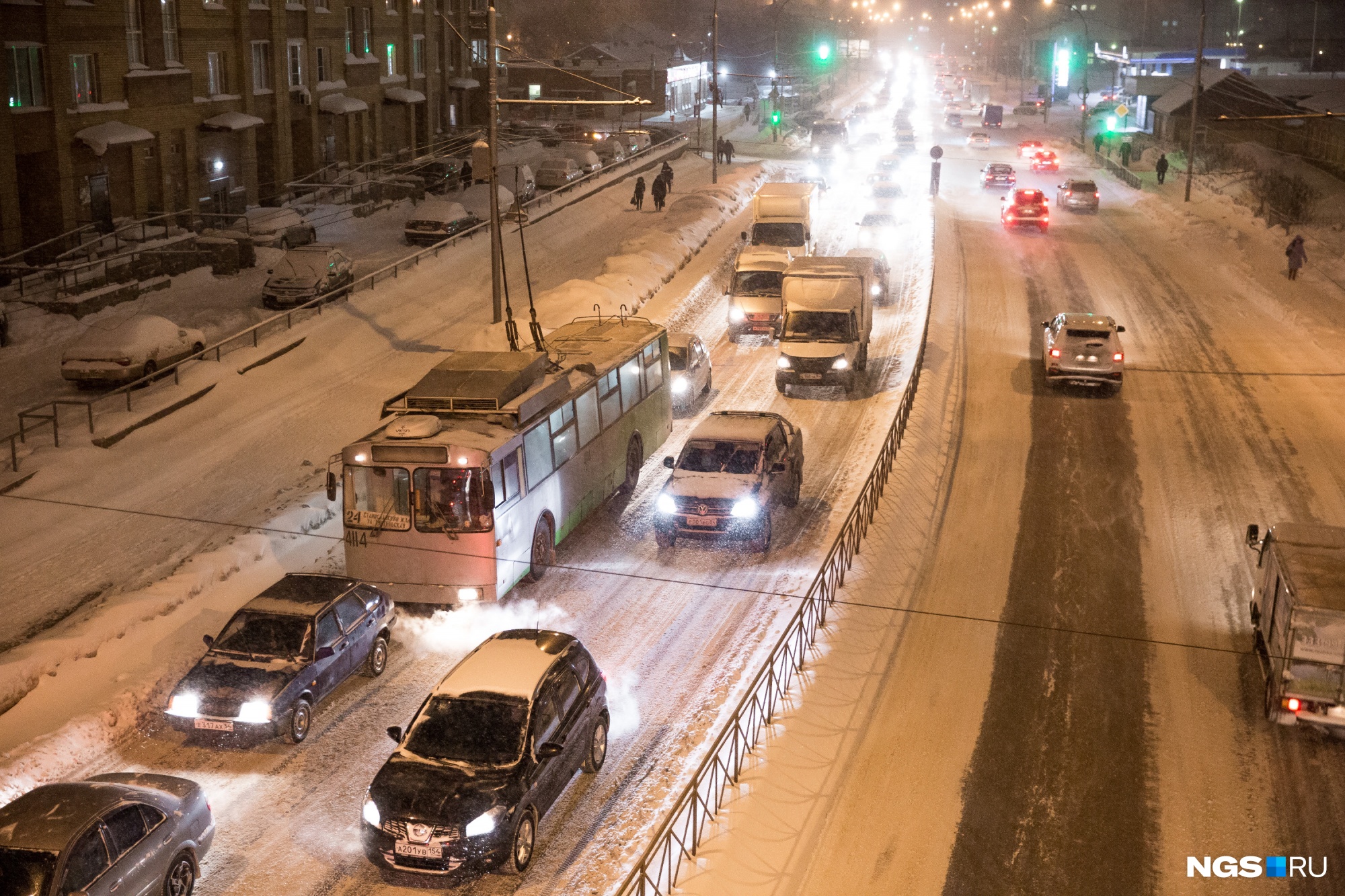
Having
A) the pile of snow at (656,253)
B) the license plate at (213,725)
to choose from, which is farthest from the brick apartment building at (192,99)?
the license plate at (213,725)

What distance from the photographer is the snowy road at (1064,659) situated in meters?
11.9

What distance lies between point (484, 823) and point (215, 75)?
4537cm

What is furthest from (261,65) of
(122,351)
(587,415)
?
(587,415)

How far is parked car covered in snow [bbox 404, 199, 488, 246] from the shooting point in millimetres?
44906

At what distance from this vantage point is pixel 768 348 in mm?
32531

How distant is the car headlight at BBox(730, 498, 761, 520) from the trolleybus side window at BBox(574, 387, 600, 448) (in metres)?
2.69

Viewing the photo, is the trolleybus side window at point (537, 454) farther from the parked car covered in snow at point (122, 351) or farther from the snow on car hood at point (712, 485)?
the parked car covered in snow at point (122, 351)

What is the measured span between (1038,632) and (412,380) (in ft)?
59.1

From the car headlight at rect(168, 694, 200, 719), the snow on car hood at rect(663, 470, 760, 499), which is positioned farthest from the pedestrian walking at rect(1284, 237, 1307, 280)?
the car headlight at rect(168, 694, 200, 719)

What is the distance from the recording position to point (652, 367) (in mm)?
23609

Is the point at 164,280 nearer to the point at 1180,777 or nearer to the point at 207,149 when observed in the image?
the point at 207,149

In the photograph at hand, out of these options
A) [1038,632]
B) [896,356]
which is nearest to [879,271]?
[896,356]

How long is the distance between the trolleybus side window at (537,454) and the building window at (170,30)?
35146 millimetres

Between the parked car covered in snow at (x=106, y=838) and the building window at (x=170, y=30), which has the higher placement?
the building window at (x=170, y=30)
